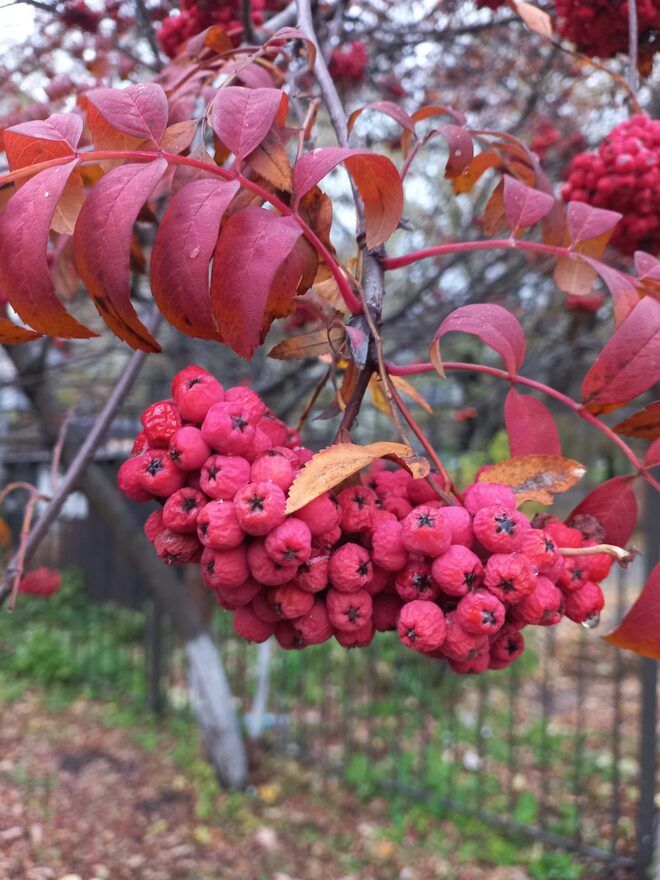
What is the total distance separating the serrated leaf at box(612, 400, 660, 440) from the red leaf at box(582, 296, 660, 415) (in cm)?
2

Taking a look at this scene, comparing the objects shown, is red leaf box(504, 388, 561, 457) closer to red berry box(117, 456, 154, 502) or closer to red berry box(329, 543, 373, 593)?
red berry box(329, 543, 373, 593)

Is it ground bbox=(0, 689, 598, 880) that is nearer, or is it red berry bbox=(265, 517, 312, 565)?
red berry bbox=(265, 517, 312, 565)

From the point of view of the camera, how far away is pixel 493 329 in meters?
0.81

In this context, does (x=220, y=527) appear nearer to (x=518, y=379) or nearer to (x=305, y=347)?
(x=305, y=347)

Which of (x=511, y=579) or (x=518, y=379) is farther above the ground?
(x=518, y=379)

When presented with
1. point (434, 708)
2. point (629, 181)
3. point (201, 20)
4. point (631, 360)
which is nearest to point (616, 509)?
point (631, 360)

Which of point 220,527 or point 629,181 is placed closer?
point 220,527

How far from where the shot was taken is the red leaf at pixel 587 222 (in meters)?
1.01

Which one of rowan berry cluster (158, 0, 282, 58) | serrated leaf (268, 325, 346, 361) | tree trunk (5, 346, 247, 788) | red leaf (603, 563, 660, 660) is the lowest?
tree trunk (5, 346, 247, 788)

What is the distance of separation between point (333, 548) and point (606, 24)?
4.38 feet

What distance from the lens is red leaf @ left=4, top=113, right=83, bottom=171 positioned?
2.47 ft

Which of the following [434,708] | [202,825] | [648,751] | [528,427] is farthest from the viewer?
[434,708]

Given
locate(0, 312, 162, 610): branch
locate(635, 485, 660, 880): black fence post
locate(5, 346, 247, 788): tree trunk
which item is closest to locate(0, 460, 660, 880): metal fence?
locate(635, 485, 660, 880): black fence post

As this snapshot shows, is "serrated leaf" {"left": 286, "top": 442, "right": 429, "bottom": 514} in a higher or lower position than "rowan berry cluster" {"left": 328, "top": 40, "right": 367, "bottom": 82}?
lower
